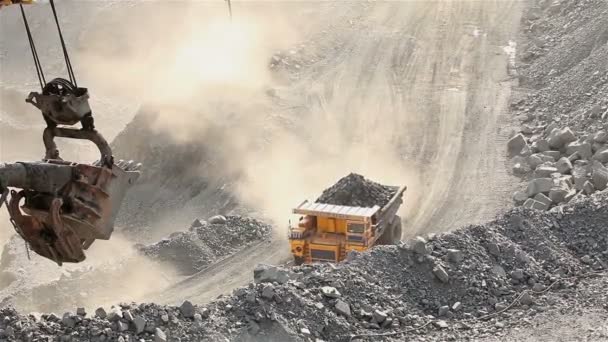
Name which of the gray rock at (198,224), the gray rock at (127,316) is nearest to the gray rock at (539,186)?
the gray rock at (198,224)

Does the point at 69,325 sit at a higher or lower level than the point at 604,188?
higher

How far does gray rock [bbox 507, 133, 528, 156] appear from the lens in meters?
30.9

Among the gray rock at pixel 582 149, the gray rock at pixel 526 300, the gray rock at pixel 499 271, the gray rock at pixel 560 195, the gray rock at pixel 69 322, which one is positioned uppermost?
the gray rock at pixel 69 322

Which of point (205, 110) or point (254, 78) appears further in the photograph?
point (254, 78)

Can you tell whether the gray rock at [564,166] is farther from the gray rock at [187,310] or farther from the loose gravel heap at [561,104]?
the gray rock at [187,310]

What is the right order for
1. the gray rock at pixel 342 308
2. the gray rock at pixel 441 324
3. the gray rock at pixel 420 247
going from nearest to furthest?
the gray rock at pixel 342 308 < the gray rock at pixel 441 324 < the gray rock at pixel 420 247

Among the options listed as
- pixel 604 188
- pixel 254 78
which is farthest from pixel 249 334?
pixel 254 78

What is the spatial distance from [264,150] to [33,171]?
18841mm

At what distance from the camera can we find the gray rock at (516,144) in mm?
30906

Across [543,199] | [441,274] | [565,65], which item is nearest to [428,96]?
[565,65]

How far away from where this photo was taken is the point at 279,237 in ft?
87.2

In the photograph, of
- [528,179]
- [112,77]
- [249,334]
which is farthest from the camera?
[112,77]

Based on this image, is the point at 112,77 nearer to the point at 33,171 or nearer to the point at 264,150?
the point at 264,150

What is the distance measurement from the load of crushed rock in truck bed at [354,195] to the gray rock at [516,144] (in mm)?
8598
